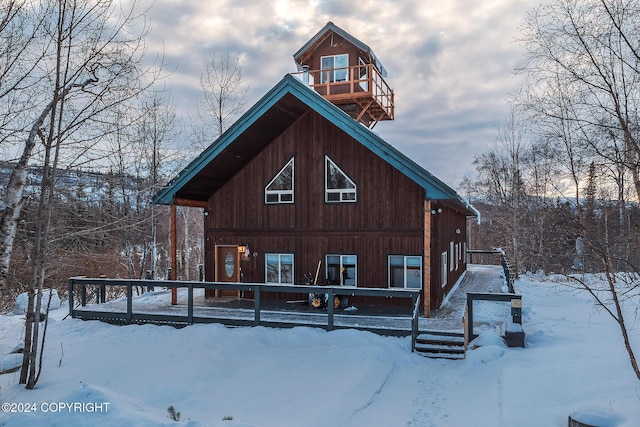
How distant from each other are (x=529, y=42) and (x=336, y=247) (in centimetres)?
792

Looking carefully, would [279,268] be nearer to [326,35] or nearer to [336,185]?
[336,185]

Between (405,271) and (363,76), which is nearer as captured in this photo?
(405,271)

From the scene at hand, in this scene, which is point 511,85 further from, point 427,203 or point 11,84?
point 11,84

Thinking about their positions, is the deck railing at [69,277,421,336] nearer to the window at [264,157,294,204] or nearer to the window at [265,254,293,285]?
the window at [265,254,293,285]

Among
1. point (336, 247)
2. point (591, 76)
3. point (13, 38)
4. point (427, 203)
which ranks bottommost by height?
point (336, 247)

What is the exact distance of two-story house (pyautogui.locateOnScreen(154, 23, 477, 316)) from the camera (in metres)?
12.4

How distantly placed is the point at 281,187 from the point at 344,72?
7.25m

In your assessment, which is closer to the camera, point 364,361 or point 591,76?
point 591,76

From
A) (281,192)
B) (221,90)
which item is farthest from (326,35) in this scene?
(281,192)

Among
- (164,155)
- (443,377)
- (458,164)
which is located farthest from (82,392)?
(458,164)

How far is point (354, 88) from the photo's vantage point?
1792cm

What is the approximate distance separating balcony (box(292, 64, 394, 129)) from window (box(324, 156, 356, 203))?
17.4 feet

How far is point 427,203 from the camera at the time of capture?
11562mm

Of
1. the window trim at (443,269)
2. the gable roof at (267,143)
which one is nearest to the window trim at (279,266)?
the gable roof at (267,143)
